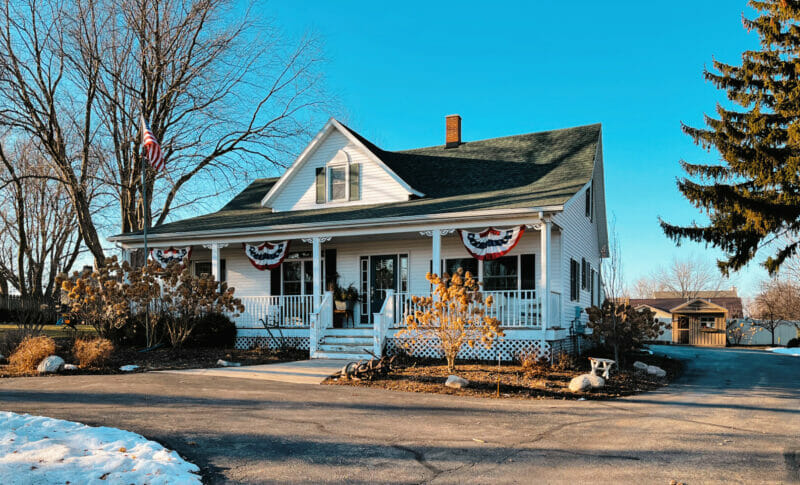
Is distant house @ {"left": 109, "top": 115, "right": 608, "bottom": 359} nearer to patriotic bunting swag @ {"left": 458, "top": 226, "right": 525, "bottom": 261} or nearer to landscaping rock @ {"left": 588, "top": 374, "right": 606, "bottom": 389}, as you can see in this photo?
patriotic bunting swag @ {"left": 458, "top": 226, "right": 525, "bottom": 261}

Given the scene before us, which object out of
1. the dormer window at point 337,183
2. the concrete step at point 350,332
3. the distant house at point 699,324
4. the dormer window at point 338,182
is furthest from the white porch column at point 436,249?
the distant house at point 699,324

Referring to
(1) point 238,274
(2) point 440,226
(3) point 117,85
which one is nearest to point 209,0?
(3) point 117,85

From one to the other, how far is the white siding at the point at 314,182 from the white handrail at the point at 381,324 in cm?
408

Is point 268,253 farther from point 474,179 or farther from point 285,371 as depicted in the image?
point 474,179

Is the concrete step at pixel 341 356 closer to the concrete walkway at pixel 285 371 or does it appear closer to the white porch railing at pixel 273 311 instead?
the concrete walkway at pixel 285 371

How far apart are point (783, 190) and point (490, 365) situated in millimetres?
13630

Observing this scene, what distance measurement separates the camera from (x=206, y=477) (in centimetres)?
520

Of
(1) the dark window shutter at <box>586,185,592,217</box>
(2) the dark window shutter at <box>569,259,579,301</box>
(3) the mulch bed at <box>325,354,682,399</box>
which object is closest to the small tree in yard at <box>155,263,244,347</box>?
(3) the mulch bed at <box>325,354,682,399</box>

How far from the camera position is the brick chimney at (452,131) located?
71.0 ft

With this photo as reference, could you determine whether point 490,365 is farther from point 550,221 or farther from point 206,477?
point 206,477

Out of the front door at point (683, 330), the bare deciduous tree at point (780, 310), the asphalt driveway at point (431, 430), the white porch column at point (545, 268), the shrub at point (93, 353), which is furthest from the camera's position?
the front door at point (683, 330)

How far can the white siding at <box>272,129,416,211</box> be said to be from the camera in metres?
18.0

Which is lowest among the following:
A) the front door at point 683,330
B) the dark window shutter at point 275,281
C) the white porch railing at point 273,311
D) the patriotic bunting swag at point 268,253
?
the front door at point 683,330

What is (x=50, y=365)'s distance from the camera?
1186 cm
